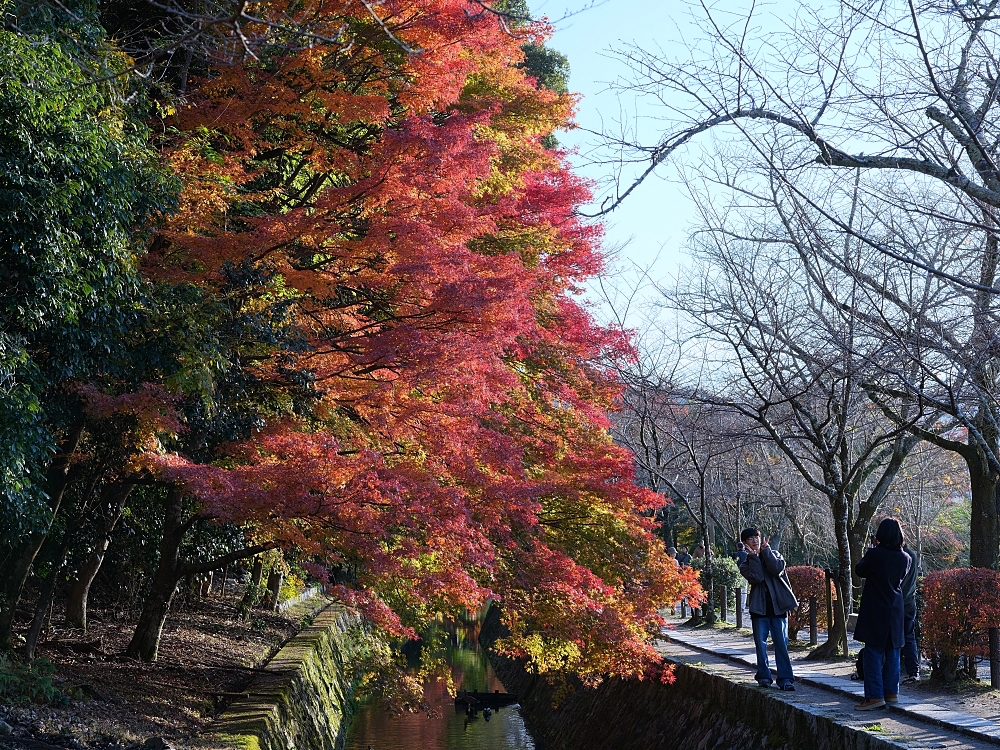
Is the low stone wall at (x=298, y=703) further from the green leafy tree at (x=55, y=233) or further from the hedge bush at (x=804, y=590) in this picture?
the hedge bush at (x=804, y=590)

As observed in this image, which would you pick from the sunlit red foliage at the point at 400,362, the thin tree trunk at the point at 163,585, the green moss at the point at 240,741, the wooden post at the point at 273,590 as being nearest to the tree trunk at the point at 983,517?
the sunlit red foliage at the point at 400,362

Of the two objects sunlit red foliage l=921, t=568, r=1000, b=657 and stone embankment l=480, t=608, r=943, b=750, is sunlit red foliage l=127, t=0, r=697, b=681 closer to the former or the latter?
stone embankment l=480, t=608, r=943, b=750

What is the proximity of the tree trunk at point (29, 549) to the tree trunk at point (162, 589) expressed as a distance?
1.95 m

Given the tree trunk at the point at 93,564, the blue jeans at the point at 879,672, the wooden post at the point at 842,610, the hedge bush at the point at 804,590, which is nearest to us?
the blue jeans at the point at 879,672

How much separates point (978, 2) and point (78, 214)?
6.80 m

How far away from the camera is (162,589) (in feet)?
40.5

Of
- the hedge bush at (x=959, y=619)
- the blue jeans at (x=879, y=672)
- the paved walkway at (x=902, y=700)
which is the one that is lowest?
the paved walkway at (x=902, y=700)

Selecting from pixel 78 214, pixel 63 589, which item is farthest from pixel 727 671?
pixel 63 589

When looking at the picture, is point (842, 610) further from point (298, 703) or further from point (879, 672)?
point (298, 703)

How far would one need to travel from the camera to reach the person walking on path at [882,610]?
8680 mm

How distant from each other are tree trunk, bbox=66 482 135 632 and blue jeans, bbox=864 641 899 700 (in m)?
8.97

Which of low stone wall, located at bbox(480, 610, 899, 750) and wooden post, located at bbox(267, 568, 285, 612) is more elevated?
wooden post, located at bbox(267, 568, 285, 612)

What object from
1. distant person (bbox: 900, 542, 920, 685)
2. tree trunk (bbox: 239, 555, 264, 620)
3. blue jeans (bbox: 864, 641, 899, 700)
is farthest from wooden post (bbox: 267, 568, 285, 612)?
blue jeans (bbox: 864, 641, 899, 700)

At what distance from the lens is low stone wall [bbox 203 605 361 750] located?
33.5ft
